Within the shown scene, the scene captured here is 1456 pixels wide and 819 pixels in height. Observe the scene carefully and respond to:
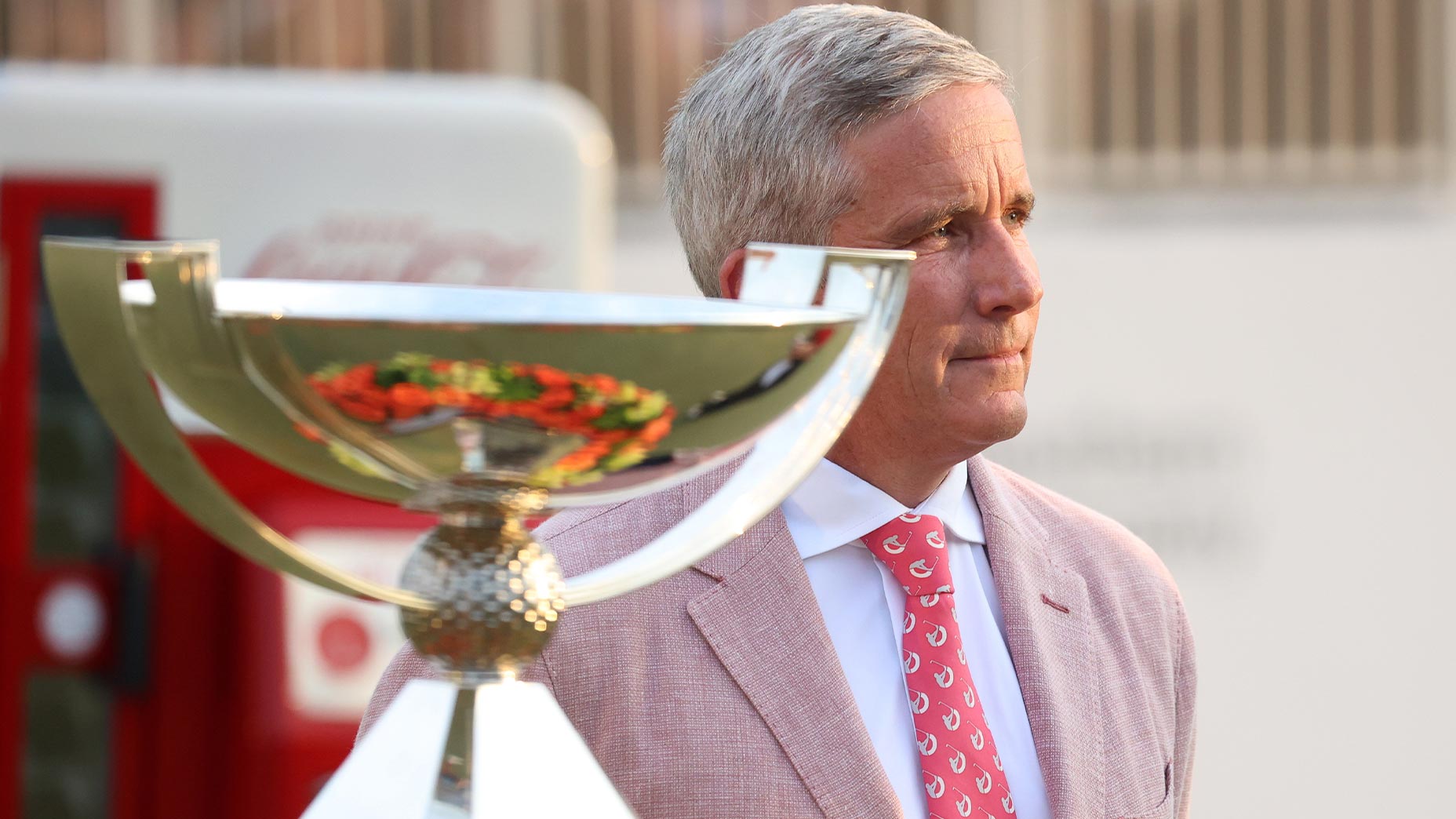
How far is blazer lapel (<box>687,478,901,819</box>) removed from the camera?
1129 mm

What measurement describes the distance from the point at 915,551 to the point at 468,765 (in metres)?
→ 0.66

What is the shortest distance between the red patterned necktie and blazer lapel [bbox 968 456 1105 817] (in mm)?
40

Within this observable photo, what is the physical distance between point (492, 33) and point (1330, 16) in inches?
99.1

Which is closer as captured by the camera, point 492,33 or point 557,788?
point 557,788

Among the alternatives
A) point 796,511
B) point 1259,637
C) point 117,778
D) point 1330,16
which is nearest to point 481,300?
point 796,511

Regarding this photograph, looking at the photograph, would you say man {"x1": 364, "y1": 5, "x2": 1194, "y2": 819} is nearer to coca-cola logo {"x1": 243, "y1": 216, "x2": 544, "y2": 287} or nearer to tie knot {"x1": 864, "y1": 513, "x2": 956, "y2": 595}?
tie knot {"x1": 864, "y1": 513, "x2": 956, "y2": 595}

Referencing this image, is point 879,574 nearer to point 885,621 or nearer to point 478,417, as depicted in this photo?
point 885,621

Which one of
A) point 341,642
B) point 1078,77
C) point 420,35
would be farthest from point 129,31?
point 1078,77

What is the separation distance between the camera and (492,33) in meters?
4.84

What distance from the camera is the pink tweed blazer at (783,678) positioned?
113 centimetres

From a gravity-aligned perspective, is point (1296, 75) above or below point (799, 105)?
above

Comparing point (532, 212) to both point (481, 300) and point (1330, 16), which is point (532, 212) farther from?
point (1330, 16)

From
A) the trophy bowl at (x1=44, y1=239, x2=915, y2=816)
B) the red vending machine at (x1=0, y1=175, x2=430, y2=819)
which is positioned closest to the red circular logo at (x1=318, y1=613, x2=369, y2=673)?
the red vending machine at (x1=0, y1=175, x2=430, y2=819)

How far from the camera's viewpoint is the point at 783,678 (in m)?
1.17
